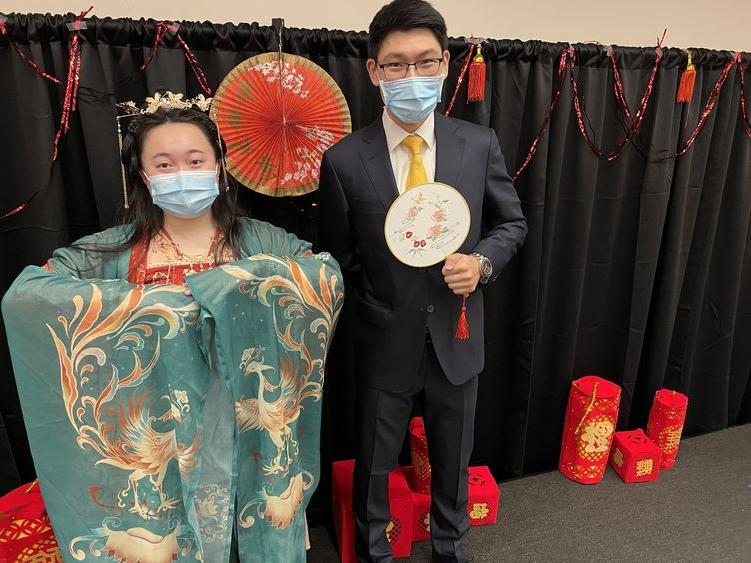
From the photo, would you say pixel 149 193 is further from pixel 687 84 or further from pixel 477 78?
pixel 687 84

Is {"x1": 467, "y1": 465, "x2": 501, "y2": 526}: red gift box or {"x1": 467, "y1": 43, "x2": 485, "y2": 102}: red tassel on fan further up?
{"x1": 467, "y1": 43, "x2": 485, "y2": 102}: red tassel on fan

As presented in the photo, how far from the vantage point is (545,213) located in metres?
2.11

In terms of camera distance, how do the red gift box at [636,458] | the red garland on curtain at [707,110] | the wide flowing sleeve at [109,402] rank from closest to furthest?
the wide flowing sleeve at [109,402] → the red garland on curtain at [707,110] → the red gift box at [636,458]

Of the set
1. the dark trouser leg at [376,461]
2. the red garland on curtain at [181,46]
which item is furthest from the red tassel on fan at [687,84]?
the red garland on curtain at [181,46]

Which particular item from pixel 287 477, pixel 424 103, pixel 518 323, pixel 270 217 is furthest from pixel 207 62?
pixel 518 323

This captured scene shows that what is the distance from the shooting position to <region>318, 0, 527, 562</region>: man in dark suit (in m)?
1.40

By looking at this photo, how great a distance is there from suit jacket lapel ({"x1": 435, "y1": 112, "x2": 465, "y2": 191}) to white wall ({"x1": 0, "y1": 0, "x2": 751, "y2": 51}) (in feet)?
2.24

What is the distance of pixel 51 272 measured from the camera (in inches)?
48.9

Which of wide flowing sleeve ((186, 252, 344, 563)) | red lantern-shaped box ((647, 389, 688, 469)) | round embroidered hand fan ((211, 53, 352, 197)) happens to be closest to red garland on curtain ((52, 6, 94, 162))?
round embroidered hand fan ((211, 53, 352, 197))

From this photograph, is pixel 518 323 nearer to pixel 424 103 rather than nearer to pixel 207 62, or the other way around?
pixel 424 103

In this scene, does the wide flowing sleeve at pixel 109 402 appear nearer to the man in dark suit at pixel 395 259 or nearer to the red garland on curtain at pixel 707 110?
the man in dark suit at pixel 395 259

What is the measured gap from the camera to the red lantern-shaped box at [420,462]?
6.54ft

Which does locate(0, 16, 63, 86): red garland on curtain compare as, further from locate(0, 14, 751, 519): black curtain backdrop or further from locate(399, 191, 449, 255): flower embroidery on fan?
locate(399, 191, 449, 255): flower embroidery on fan

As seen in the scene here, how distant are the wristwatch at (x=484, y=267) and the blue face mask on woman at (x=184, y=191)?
0.68m
